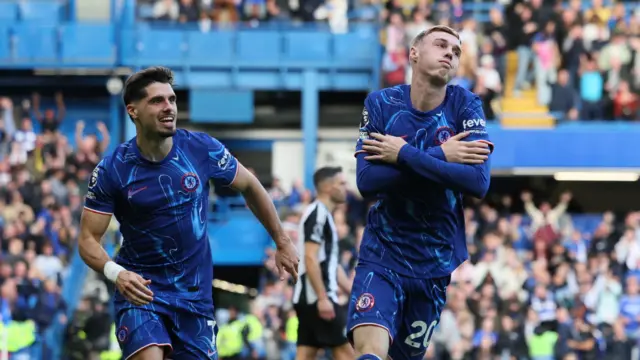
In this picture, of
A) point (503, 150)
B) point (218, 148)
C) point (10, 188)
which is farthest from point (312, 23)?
point (218, 148)

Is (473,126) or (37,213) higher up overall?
(473,126)

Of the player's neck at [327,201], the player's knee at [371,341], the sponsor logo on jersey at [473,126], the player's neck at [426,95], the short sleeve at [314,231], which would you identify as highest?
the player's neck at [426,95]

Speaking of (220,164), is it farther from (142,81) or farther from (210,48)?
(210,48)

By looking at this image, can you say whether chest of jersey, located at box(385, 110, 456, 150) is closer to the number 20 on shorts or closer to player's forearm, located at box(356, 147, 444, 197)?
player's forearm, located at box(356, 147, 444, 197)

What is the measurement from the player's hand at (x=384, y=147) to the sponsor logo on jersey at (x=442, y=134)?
266 mm

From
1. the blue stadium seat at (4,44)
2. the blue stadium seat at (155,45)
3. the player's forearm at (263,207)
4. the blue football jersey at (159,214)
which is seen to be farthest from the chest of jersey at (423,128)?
the blue stadium seat at (4,44)

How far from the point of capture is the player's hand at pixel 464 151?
8.23 m

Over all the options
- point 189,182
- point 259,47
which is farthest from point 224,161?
point 259,47

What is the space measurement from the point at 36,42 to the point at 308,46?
17.8ft

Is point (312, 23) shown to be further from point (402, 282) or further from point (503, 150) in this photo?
point (402, 282)

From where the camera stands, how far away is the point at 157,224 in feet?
27.9

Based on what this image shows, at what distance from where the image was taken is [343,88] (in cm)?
2805

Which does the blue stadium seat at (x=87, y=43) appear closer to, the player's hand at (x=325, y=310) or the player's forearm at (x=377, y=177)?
the player's hand at (x=325, y=310)

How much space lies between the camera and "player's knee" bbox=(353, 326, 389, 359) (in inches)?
324
